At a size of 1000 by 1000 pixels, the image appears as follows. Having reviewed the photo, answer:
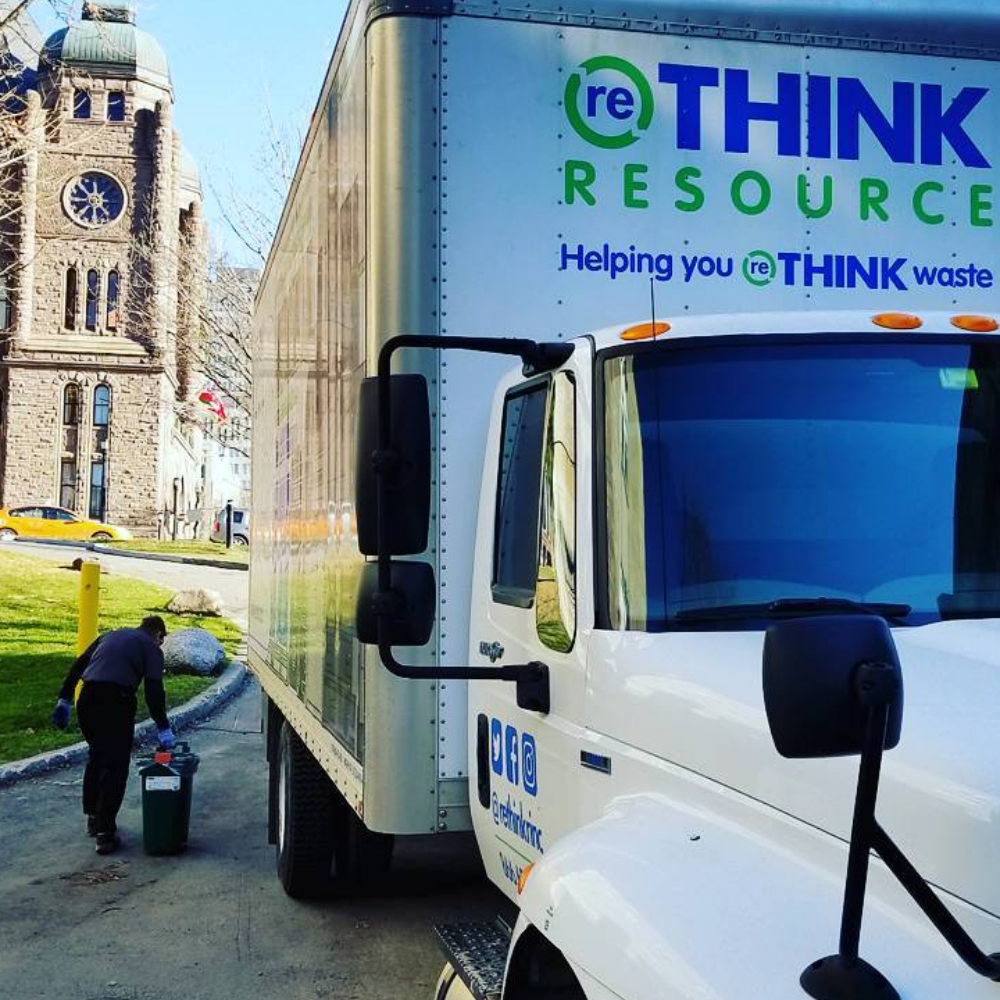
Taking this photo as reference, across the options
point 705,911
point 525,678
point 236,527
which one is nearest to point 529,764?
point 525,678

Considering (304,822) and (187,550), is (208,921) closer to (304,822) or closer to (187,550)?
(304,822)

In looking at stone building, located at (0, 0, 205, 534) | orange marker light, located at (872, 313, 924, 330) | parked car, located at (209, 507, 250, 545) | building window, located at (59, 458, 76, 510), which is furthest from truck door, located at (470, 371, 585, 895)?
building window, located at (59, 458, 76, 510)

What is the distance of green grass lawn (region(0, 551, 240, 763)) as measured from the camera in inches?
554

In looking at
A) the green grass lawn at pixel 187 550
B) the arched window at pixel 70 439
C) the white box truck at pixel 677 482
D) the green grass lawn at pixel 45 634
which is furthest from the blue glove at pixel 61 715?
the arched window at pixel 70 439

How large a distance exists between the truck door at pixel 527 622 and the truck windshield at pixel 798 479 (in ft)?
0.72

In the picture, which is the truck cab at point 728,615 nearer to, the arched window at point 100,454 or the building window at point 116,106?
the arched window at point 100,454

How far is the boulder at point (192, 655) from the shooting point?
1857cm

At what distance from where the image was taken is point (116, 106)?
80.1 meters

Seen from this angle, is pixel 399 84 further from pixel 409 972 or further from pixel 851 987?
pixel 409 972

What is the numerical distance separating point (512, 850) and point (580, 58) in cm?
247

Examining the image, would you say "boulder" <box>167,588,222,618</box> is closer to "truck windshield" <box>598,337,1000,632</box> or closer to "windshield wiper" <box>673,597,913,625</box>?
"truck windshield" <box>598,337,1000,632</box>

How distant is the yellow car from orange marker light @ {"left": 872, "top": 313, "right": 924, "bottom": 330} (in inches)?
2103

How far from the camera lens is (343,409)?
5.37 meters

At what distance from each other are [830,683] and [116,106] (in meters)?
84.6
